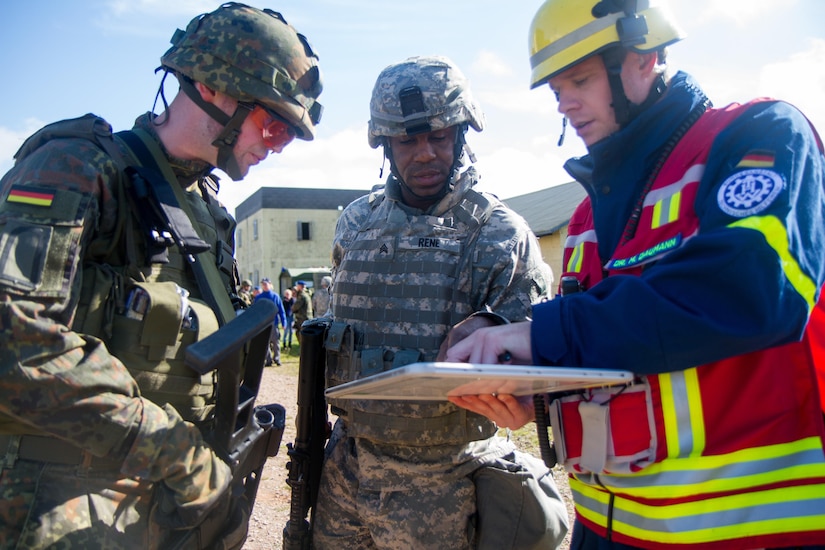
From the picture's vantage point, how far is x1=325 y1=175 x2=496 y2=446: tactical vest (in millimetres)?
2605

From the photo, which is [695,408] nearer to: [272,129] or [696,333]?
[696,333]

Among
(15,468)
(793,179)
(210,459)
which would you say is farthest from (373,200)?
(793,179)

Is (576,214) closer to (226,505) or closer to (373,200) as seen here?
(373,200)

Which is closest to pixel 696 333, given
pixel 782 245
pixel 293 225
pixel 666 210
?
pixel 782 245

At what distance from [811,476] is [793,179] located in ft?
2.21

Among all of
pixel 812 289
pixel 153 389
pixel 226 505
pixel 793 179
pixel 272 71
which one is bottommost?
pixel 226 505

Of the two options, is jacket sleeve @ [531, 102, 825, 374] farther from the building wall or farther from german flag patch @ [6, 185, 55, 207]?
the building wall

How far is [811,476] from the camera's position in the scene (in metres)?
1.40

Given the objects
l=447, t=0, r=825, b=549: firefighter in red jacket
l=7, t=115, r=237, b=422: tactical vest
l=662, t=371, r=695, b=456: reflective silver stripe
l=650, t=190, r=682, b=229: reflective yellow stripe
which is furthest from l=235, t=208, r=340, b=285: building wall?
l=662, t=371, r=695, b=456: reflective silver stripe

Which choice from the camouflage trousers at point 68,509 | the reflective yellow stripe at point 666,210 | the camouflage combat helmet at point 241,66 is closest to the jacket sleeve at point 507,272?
the camouflage combat helmet at point 241,66

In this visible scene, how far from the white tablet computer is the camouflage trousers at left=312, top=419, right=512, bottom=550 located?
984mm

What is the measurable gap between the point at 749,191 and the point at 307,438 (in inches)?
87.7

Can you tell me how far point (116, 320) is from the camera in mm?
1995

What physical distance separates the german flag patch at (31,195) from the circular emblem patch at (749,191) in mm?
1809
